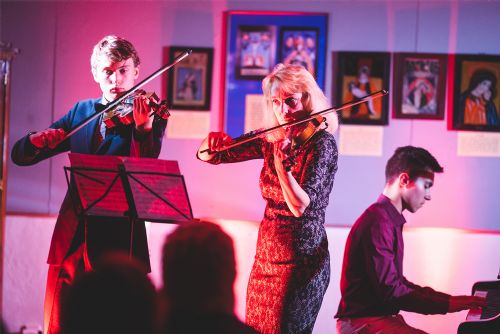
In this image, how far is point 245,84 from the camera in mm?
4402

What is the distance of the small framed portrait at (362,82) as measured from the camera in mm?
4320

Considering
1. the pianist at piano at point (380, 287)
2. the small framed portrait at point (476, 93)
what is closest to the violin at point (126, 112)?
the pianist at piano at point (380, 287)

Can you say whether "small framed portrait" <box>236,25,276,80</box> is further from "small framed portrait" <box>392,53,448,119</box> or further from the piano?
the piano

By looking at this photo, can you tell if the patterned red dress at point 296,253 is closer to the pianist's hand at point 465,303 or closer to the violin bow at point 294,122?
the violin bow at point 294,122

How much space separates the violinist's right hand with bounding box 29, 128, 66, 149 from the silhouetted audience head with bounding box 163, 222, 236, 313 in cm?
128

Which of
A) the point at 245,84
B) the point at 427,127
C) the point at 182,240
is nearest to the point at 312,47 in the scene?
the point at 245,84

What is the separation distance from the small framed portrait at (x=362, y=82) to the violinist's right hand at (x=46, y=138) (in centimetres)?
191

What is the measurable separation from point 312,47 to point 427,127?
84 centimetres

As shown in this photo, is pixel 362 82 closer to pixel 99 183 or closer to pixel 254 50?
pixel 254 50

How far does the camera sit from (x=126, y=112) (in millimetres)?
2992

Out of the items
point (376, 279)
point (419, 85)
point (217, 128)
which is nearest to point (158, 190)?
point (376, 279)

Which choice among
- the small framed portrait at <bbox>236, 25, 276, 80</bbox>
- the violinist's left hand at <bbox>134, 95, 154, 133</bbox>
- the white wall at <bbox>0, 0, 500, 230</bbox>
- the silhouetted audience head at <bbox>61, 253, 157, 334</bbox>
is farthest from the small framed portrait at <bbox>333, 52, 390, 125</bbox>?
the silhouetted audience head at <bbox>61, 253, 157, 334</bbox>

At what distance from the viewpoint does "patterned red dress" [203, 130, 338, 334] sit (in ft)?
9.12

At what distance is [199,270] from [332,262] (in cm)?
254
